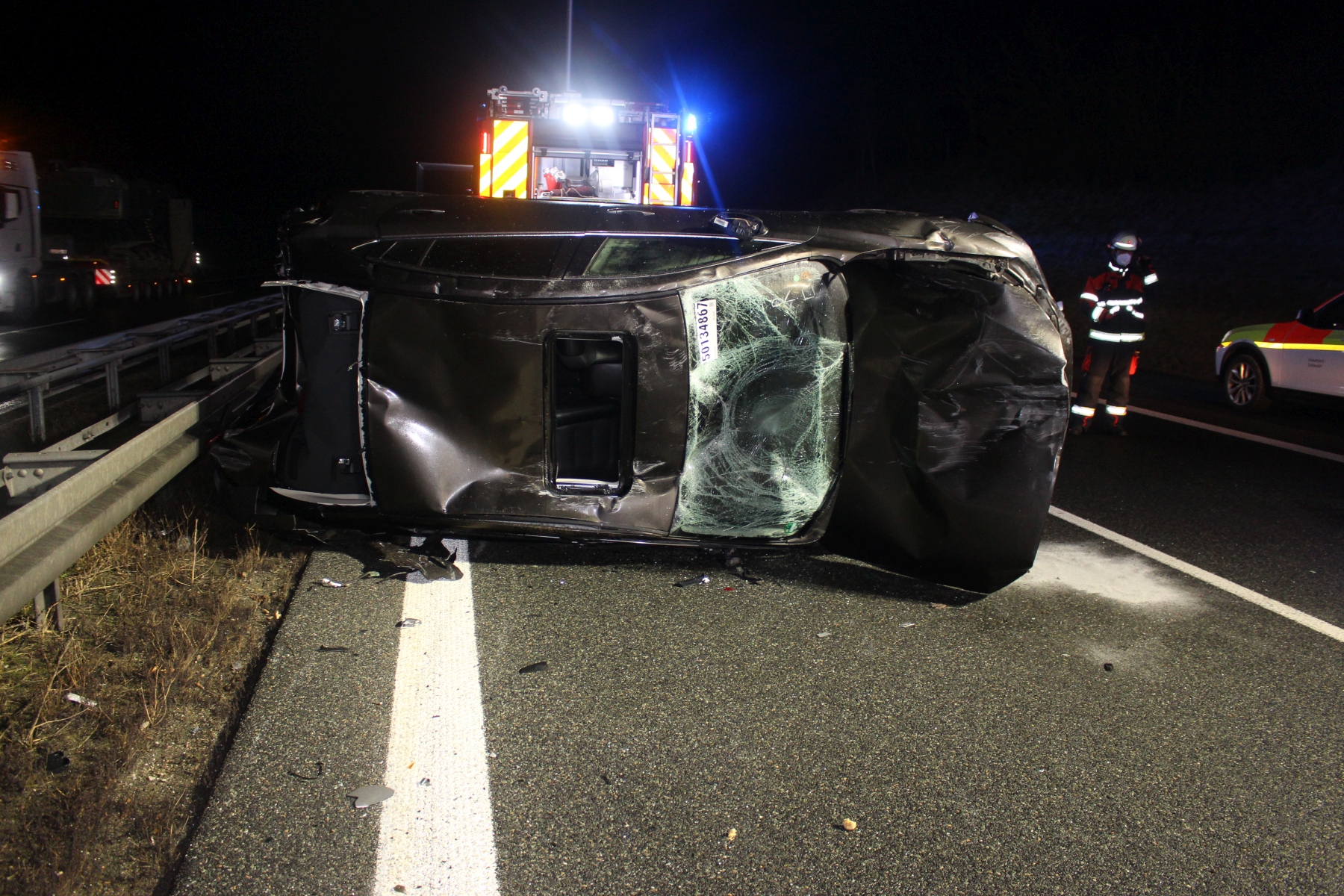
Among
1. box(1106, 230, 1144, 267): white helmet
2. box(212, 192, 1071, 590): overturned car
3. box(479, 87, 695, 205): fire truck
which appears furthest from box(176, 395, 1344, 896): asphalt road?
box(479, 87, 695, 205): fire truck

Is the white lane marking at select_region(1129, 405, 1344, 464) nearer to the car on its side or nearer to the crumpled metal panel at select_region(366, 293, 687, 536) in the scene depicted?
the car on its side

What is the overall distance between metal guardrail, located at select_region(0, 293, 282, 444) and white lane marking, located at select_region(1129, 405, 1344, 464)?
8.82m

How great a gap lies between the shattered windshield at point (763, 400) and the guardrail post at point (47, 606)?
230 cm

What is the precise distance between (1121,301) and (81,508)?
7795mm

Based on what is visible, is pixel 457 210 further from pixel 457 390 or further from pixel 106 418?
pixel 106 418

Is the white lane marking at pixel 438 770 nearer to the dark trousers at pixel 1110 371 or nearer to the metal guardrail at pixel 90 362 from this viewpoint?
the metal guardrail at pixel 90 362

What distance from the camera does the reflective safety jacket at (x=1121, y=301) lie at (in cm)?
803

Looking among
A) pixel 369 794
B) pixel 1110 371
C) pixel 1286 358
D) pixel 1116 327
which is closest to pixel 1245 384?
pixel 1286 358

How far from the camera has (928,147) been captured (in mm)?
43000

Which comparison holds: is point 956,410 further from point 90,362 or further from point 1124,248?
point 1124,248

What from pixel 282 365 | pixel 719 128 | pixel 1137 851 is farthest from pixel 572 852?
pixel 719 128

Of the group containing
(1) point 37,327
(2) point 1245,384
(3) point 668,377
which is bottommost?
(1) point 37,327

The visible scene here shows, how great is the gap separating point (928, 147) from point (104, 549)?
43868 mm

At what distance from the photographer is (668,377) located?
3668mm
